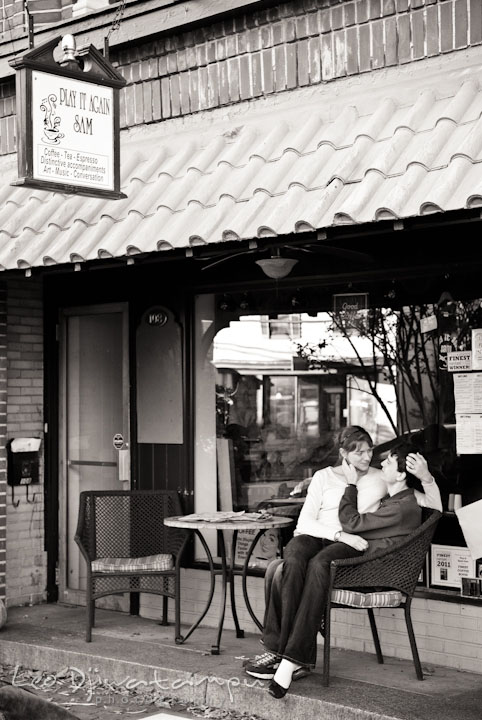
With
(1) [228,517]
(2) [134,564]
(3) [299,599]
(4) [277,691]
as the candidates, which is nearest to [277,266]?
Result: (1) [228,517]

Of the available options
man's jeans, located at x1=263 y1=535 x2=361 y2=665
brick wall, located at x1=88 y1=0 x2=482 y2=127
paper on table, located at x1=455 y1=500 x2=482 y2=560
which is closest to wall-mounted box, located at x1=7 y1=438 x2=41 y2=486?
brick wall, located at x1=88 y1=0 x2=482 y2=127

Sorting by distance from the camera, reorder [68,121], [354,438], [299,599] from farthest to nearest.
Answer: [354,438] < [68,121] < [299,599]

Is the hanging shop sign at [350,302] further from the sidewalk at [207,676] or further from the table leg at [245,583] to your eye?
the sidewalk at [207,676]

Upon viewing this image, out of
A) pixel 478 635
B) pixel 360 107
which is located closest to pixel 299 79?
pixel 360 107

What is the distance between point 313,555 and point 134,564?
1632mm

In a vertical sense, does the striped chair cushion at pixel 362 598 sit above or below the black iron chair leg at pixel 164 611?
above

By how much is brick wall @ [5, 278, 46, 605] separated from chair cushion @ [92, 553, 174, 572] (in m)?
1.40

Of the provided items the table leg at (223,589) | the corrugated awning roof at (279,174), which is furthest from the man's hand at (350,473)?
the corrugated awning roof at (279,174)

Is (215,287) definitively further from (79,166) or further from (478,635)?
(478,635)

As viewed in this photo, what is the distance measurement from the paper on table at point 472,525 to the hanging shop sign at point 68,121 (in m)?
2.96

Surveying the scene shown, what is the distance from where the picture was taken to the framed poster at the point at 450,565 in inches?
270

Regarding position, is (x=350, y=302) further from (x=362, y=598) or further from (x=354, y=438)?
(x=362, y=598)

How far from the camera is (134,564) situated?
767 centimetres

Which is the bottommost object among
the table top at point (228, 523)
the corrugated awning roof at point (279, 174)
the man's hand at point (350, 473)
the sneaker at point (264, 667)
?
the sneaker at point (264, 667)
